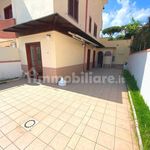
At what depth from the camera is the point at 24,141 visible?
1.93m

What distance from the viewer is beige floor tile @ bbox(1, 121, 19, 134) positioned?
221 centimetres

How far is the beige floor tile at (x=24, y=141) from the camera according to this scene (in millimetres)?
1844

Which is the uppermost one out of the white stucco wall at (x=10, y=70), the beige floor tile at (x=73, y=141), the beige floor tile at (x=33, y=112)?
the white stucco wall at (x=10, y=70)

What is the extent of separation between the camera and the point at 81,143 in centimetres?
190

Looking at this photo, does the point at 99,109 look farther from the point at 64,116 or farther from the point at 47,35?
the point at 47,35

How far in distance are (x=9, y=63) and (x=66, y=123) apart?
18.8ft

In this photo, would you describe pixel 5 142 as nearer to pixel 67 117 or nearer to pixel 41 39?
pixel 67 117

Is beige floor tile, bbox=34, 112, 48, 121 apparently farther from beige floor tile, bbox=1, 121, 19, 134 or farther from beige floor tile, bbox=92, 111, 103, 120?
beige floor tile, bbox=92, 111, 103, 120

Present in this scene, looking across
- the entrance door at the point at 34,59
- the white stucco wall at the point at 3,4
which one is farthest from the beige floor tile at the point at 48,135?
the white stucco wall at the point at 3,4

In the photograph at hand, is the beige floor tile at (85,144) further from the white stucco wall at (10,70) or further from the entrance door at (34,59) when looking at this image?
the white stucco wall at (10,70)

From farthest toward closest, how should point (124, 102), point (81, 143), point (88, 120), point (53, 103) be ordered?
point (124, 102) → point (53, 103) → point (88, 120) → point (81, 143)

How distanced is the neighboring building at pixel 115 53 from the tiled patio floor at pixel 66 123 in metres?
11.1

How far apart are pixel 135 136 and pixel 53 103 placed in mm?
2445

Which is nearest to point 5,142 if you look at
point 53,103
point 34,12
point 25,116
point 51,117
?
point 25,116
